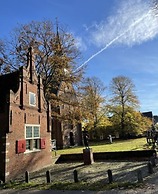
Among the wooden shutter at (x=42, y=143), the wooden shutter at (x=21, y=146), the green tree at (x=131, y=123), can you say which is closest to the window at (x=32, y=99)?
the wooden shutter at (x=42, y=143)

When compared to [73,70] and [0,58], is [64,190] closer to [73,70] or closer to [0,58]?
[73,70]

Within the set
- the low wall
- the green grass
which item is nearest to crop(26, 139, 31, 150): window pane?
the green grass

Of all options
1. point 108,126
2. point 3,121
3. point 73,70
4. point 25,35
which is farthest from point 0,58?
point 108,126

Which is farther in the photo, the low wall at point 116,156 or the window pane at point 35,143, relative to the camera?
the low wall at point 116,156

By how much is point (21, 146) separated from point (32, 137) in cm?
166

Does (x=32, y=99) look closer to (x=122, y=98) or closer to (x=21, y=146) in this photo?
(x=21, y=146)

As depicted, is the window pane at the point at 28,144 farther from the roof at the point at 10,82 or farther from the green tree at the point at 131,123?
the green tree at the point at 131,123

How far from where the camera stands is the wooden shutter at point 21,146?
14072 mm

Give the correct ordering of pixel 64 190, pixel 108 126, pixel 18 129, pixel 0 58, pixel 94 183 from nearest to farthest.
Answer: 1. pixel 64 190
2. pixel 94 183
3. pixel 18 129
4. pixel 0 58
5. pixel 108 126

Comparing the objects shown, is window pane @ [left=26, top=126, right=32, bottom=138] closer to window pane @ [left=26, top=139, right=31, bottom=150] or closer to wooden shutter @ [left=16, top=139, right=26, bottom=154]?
window pane @ [left=26, top=139, right=31, bottom=150]

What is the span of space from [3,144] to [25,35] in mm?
14546

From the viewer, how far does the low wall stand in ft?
54.5

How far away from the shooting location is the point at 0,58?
23.0m

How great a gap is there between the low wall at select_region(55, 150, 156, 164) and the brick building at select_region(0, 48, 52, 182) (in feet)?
7.20
